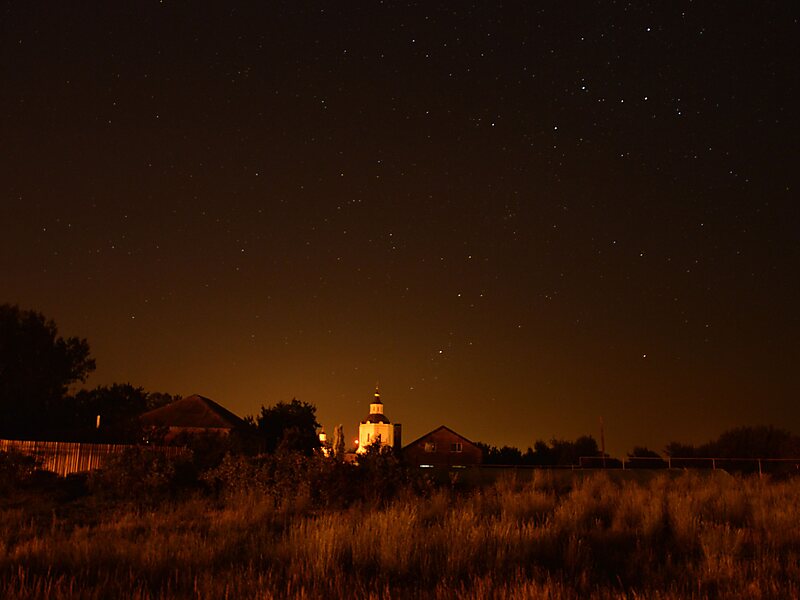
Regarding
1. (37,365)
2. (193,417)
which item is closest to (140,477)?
(193,417)

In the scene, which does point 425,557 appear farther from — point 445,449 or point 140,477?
point 445,449

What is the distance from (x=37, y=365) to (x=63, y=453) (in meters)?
30.6

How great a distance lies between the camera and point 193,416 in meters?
47.7

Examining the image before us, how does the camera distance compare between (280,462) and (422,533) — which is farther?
(280,462)

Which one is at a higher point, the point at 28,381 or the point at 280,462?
the point at 28,381

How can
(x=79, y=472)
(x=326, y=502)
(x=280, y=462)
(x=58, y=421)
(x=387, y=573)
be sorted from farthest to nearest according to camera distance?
(x=58, y=421) < (x=79, y=472) < (x=280, y=462) < (x=326, y=502) < (x=387, y=573)

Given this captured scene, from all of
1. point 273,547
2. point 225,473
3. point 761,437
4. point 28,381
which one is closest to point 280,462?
point 225,473

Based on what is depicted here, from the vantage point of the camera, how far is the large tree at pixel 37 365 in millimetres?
51875

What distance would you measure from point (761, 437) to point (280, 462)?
48574mm

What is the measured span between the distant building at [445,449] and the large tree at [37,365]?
31250 millimetres

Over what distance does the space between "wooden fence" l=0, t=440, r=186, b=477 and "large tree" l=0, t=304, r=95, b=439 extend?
21.2m

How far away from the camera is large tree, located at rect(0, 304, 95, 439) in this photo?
Answer: 5188 cm

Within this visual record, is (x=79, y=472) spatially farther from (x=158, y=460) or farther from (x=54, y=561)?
(x=54, y=561)

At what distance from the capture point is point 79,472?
89.1ft
